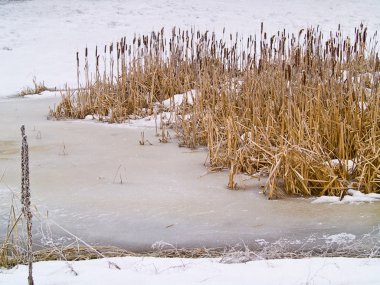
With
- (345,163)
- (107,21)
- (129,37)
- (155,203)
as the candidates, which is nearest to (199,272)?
(155,203)

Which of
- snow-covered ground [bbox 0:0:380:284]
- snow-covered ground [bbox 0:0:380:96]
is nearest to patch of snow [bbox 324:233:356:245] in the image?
snow-covered ground [bbox 0:0:380:284]

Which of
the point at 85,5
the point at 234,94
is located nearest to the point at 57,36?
the point at 85,5

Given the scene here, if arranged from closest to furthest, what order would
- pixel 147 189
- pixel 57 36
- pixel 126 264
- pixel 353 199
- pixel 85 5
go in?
1. pixel 126 264
2. pixel 353 199
3. pixel 147 189
4. pixel 57 36
5. pixel 85 5

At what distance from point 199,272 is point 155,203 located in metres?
0.98

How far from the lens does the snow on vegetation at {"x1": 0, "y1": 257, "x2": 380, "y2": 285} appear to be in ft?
5.15

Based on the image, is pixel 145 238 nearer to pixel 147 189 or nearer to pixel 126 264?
pixel 126 264

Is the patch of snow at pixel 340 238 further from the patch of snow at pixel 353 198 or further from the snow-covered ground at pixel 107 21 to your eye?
the snow-covered ground at pixel 107 21

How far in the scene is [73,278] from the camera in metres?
1.61

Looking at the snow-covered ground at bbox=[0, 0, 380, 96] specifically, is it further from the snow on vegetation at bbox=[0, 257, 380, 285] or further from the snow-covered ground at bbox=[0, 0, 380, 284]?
the snow on vegetation at bbox=[0, 257, 380, 285]

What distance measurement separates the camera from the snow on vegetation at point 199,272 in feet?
5.15

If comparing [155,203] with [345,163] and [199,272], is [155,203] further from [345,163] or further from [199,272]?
[345,163]

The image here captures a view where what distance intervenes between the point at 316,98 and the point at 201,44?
228cm

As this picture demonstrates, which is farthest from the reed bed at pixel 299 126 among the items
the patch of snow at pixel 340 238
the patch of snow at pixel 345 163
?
the patch of snow at pixel 340 238

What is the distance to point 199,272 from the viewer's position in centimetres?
164
